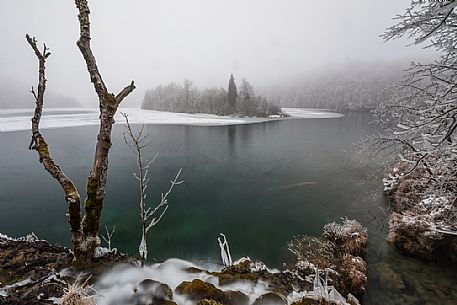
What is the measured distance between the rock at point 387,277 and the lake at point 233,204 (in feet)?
0.29

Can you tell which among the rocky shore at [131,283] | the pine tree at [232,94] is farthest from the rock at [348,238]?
the pine tree at [232,94]

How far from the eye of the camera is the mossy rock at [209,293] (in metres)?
4.00

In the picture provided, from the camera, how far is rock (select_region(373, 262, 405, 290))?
8.12 meters

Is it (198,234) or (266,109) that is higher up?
(266,109)

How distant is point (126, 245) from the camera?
1050 centimetres

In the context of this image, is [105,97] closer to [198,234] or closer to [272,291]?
[272,291]

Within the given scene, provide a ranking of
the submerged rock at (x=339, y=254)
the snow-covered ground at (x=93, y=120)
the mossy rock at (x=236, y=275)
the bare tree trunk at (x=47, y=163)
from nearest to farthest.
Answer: the bare tree trunk at (x=47, y=163) < the mossy rock at (x=236, y=275) < the submerged rock at (x=339, y=254) < the snow-covered ground at (x=93, y=120)

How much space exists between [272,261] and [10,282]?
8.06 m

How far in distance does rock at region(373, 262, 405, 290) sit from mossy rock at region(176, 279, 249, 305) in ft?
21.9

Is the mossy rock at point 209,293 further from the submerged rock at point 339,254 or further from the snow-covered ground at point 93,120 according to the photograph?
the snow-covered ground at point 93,120

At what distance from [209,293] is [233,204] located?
36.4 ft

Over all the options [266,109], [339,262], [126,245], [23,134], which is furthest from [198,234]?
[266,109]

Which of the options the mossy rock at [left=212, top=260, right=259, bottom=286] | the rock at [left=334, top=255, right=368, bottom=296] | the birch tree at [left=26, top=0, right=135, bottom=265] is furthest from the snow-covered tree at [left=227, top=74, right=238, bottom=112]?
the birch tree at [left=26, top=0, right=135, bottom=265]

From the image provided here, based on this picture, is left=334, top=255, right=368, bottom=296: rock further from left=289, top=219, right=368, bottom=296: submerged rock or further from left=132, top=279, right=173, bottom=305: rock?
left=132, top=279, right=173, bottom=305: rock
